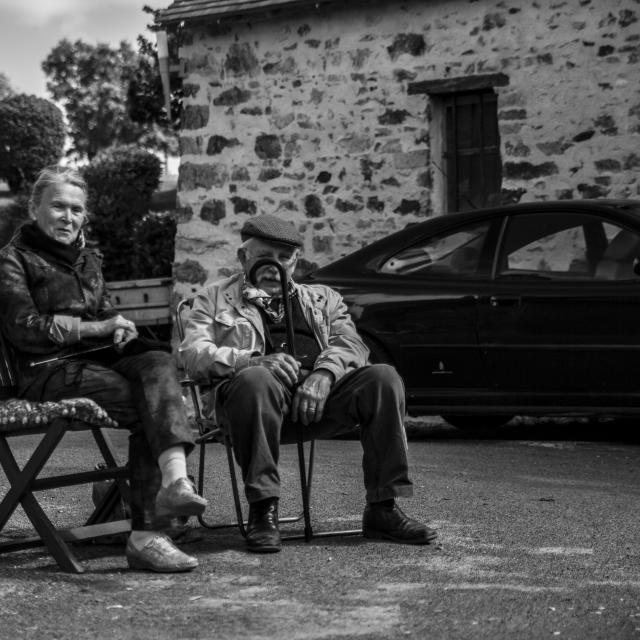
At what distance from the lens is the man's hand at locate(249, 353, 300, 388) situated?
565 centimetres

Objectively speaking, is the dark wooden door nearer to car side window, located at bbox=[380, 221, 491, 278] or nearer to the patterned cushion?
car side window, located at bbox=[380, 221, 491, 278]

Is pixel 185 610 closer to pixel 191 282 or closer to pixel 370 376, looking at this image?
pixel 370 376

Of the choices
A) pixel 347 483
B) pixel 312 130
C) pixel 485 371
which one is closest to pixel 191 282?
pixel 312 130

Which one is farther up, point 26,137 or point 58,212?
point 26,137

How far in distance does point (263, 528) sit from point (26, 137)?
29.6 m

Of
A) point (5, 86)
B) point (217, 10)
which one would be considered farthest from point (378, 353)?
point (5, 86)

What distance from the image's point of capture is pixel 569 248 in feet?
29.6

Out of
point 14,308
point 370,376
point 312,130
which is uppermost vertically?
point 312,130

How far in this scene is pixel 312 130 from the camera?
14609 millimetres

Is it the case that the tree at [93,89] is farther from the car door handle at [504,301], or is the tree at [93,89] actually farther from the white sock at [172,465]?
the white sock at [172,465]

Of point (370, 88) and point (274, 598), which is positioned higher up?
point (370, 88)

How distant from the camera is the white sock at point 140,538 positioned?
17.0ft

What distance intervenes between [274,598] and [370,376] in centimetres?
125

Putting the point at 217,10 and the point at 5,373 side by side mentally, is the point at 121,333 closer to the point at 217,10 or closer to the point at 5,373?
the point at 5,373
